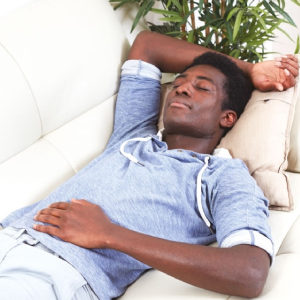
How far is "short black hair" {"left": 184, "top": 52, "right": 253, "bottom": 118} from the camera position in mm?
1765

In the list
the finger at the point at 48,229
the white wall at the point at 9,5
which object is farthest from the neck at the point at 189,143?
the white wall at the point at 9,5

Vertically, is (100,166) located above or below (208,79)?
below

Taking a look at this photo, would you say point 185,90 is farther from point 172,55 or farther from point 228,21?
point 228,21

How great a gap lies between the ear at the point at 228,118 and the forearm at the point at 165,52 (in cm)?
28

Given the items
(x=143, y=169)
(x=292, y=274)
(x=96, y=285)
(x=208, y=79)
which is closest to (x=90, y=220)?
(x=96, y=285)

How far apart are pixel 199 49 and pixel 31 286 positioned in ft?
3.63

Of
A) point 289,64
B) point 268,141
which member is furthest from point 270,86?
point 268,141

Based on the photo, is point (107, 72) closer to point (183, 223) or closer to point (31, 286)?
point (183, 223)

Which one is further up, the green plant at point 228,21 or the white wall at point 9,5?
the white wall at point 9,5

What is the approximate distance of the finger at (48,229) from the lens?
52.8 inches

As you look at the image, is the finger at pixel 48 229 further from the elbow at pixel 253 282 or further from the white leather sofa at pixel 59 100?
the elbow at pixel 253 282

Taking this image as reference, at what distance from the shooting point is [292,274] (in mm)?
1302

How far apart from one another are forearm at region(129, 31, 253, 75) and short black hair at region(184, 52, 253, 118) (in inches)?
3.3

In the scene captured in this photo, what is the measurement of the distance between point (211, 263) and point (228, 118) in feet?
2.26
